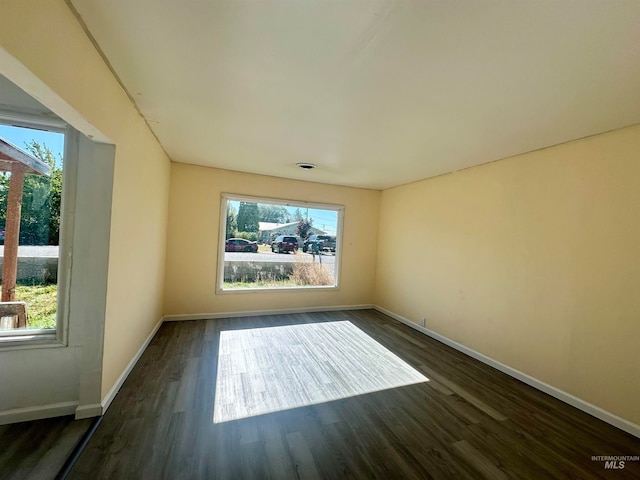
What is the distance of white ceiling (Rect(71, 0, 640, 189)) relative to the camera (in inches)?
43.6

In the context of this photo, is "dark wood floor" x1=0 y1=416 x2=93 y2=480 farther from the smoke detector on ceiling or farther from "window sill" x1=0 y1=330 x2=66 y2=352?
the smoke detector on ceiling

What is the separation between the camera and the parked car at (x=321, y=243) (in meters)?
4.64

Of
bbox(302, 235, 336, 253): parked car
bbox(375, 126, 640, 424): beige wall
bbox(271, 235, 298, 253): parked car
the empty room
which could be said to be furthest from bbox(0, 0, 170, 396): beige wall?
bbox(375, 126, 640, 424): beige wall

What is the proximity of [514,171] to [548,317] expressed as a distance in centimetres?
153

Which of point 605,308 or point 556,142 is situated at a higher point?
point 556,142

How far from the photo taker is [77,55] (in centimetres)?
127

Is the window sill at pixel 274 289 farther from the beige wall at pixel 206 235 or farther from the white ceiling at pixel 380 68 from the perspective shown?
the white ceiling at pixel 380 68

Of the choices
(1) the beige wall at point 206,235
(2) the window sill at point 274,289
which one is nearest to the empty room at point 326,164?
(1) the beige wall at point 206,235

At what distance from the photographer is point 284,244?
4484mm

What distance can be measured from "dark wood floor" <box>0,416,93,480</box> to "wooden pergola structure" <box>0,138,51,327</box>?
675 millimetres

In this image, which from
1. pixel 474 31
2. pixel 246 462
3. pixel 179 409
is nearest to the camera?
pixel 474 31

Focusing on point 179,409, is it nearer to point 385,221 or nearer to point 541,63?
point 541,63

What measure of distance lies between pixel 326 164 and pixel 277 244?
1726 mm

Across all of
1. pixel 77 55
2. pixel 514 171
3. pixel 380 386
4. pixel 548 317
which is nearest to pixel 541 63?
pixel 514 171
